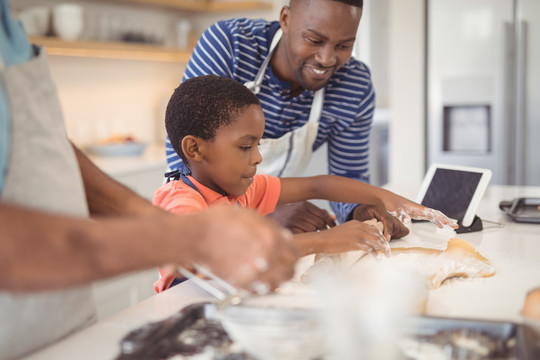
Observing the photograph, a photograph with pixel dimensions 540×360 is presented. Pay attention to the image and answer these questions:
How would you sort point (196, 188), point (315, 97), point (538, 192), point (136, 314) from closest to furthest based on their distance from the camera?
point (136, 314)
point (196, 188)
point (315, 97)
point (538, 192)

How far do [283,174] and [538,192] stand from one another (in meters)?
0.89

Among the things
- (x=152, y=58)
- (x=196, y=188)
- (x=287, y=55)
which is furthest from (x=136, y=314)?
(x=152, y=58)

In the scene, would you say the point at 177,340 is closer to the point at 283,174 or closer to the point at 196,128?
the point at 196,128

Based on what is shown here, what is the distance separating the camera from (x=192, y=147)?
45.2 inches

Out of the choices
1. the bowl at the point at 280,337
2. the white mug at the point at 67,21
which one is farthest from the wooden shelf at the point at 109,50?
the bowl at the point at 280,337

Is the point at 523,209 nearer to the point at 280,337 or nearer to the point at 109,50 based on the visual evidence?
the point at 280,337

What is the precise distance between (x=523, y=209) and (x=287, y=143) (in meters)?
0.68

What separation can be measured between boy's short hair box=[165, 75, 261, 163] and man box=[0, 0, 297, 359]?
1.35ft

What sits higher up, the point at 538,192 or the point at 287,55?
the point at 287,55

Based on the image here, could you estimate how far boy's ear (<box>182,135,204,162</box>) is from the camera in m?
1.14

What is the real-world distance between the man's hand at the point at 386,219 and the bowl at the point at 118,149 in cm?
194

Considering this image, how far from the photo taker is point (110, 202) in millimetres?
858

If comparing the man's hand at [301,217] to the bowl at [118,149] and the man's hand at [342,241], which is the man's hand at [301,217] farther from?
the bowl at [118,149]

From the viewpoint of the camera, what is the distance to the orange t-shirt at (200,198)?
103cm
